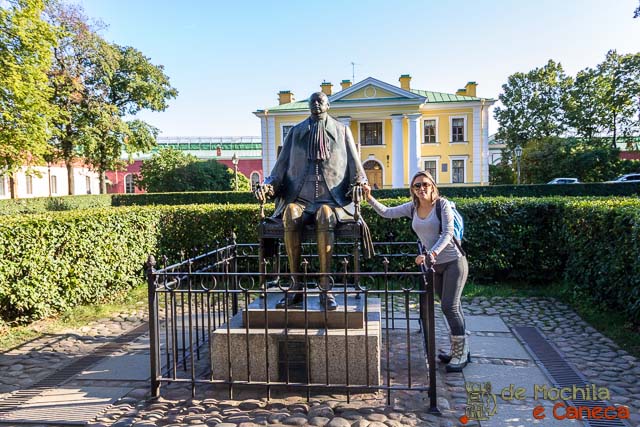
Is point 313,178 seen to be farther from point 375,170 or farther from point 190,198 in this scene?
point 375,170

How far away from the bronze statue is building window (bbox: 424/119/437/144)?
3146cm

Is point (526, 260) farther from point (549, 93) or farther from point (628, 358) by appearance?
point (549, 93)

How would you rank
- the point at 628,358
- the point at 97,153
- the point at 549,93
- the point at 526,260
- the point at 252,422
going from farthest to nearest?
the point at 549,93
the point at 97,153
the point at 526,260
the point at 628,358
the point at 252,422

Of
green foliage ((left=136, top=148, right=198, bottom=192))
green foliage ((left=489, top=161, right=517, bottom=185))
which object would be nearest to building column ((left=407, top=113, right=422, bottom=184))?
green foliage ((left=489, top=161, right=517, bottom=185))

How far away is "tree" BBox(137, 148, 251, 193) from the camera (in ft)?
110

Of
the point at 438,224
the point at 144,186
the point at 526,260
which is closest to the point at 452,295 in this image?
the point at 438,224

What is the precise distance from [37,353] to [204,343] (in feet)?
5.92

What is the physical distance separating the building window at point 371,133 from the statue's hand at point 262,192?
30553 mm

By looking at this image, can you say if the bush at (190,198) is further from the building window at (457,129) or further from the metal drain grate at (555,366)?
the building window at (457,129)

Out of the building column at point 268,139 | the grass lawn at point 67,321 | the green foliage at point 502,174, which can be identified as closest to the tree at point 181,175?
the building column at point 268,139

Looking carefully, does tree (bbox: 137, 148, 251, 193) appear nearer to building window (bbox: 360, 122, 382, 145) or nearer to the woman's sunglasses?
building window (bbox: 360, 122, 382, 145)

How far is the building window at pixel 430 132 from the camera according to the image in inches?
1377

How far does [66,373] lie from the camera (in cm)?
469

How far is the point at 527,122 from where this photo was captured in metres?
41.6
